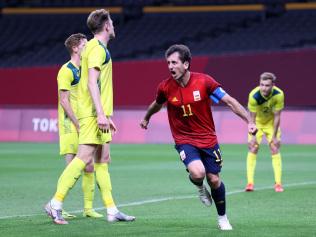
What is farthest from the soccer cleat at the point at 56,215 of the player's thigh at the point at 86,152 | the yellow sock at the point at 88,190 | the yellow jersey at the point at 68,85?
the yellow jersey at the point at 68,85

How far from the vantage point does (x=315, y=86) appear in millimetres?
29922

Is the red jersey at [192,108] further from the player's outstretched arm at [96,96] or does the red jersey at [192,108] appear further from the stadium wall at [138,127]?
the stadium wall at [138,127]

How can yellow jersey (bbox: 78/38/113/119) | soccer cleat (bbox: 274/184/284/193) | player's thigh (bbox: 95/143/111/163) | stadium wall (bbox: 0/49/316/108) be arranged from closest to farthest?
yellow jersey (bbox: 78/38/113/119), player's thigh (bbox: 95/143/111/163), soccer cleat (bbox: 274/184/284/193), stadium wall (bbox: 0/49/316/108)

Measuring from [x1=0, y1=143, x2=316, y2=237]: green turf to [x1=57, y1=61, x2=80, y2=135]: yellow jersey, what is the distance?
1.07 meters

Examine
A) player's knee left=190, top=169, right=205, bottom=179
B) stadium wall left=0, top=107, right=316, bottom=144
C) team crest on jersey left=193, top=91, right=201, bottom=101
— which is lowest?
player's knee left=190, top=169, right=205, bottom=179

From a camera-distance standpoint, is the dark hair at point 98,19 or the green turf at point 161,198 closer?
the green turf at point 161,198

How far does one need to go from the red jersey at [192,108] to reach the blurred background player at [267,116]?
5.33 m

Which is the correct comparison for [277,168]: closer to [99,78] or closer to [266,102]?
[266,102]

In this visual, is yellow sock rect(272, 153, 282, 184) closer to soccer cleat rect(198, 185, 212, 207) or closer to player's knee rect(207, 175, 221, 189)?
soccer cleat rect(198, 185, 212, 207)

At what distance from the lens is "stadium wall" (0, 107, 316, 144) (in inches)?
1076

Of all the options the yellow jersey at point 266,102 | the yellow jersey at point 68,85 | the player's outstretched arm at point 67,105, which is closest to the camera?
the player's outstretched arm at point 67,105

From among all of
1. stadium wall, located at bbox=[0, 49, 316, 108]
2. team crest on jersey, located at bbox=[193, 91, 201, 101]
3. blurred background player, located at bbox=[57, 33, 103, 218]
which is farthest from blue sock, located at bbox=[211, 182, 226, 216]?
stadium wall, located at bbox=[0, 49, 316, 108]

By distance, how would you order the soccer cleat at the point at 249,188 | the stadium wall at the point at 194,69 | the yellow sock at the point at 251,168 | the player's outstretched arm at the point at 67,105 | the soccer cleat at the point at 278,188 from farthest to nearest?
the stadium wall at the point at 194,69 < the yellow sock at the point at 251,168 < the soccer cleat at the point at 249,188 < the soccer cleat at the point at 278,188 < the player's outstretched arm at the point at 67,105

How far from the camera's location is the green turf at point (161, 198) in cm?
892
